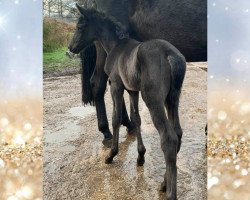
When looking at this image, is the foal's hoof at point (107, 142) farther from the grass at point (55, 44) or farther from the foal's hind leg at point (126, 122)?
the grass at point (55, 44)

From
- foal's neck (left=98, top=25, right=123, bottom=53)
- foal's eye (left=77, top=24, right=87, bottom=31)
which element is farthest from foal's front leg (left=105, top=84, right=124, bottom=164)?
foal's eye (left=77, top=24, right=87, bottom=31)

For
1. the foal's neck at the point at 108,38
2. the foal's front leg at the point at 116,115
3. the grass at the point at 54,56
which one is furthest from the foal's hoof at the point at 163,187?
the grass at the point at 54,56

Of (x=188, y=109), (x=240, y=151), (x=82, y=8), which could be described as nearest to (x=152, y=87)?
(x=188, y=109)

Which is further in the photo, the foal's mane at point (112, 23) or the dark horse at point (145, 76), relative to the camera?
the foal's mane at point (112, 23)

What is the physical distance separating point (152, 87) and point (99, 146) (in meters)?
0.65

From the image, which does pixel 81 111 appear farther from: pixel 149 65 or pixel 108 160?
pixel 149 65

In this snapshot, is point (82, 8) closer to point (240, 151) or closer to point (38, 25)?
point (38, 25)

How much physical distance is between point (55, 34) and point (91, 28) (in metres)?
0.21

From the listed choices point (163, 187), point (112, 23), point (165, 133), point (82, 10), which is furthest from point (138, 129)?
point (82, 10)

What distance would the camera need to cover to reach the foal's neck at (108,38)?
199cm

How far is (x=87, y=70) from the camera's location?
222 cm

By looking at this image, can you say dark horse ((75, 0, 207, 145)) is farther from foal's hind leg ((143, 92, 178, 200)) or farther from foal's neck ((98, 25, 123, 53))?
foal's hind leg ((143, 92, 178, 200))

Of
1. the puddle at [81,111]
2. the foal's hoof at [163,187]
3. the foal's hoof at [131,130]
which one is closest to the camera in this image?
the foal's hoof at [163,187]

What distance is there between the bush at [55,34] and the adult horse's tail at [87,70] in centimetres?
15
